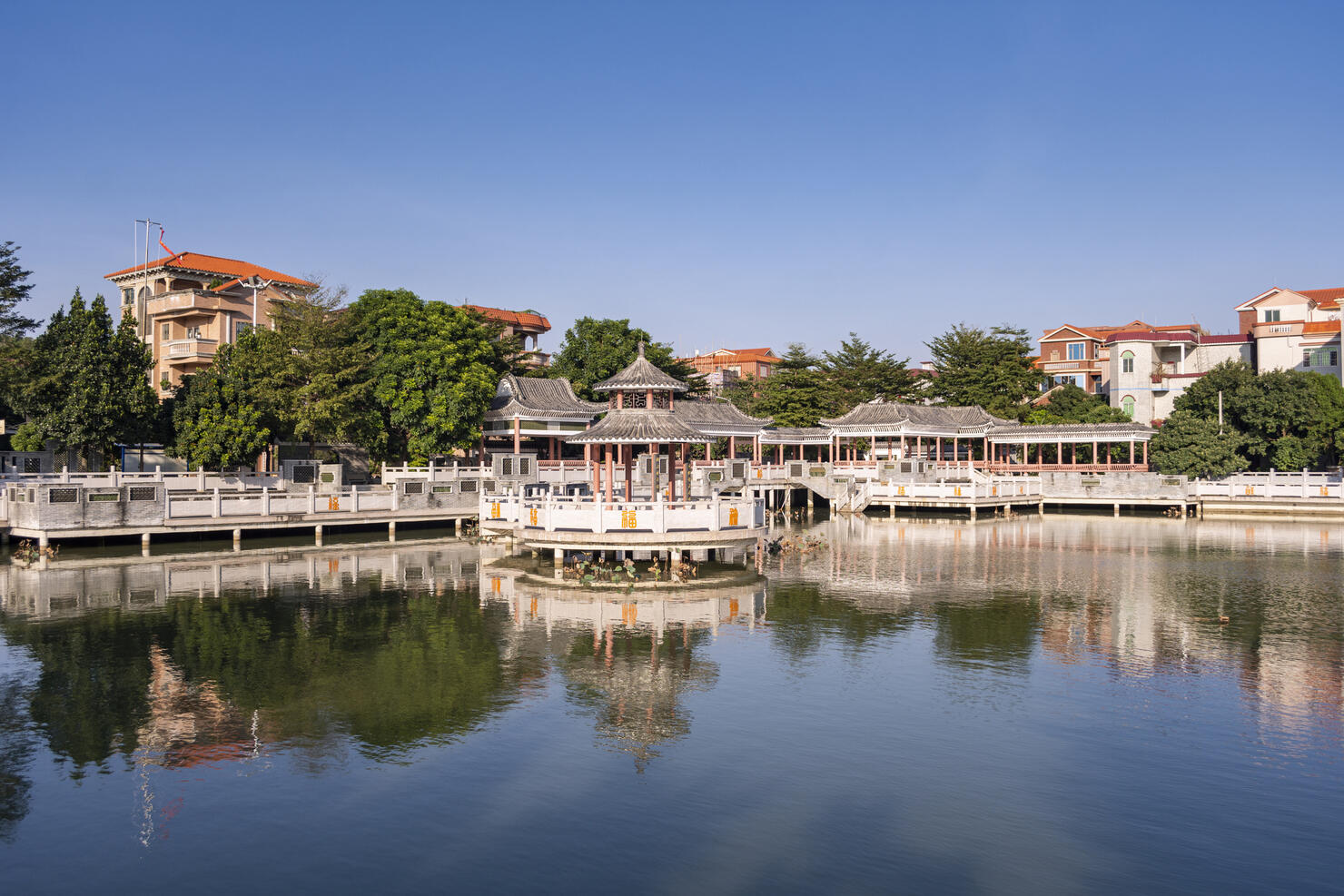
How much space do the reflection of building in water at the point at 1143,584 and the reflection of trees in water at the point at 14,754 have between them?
17.9m

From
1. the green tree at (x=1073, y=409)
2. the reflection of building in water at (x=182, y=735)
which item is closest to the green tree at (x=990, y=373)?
the green tree at (x=1073, y=409)

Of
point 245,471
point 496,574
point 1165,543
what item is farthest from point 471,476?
point 1165,543

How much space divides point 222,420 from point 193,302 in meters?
22.6

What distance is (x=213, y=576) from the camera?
100.0ft

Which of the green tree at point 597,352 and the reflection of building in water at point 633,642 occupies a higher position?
the green tree at point 597,352

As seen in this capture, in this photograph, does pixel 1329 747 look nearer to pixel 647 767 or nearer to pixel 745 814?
pixel 745 814

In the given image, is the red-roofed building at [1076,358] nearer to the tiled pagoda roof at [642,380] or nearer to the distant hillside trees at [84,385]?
the tiled pagoda roof at [642,380]

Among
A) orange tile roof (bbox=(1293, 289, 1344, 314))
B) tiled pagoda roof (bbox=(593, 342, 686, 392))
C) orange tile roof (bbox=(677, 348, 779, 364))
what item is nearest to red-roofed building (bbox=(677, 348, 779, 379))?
orange tile roof (bbox=(677, 348, 779, 364))

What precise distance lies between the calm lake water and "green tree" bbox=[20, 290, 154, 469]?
17907mm

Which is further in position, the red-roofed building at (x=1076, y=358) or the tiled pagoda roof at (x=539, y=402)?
the red-roofed building at (x=1076, y=358)

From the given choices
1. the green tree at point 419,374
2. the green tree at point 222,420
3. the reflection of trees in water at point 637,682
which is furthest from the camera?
the green tree at point 419,374

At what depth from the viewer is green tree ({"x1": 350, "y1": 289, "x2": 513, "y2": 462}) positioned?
4978 cm

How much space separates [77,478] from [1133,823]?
39.5m

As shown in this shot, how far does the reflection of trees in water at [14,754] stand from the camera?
40.0 ft
